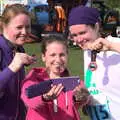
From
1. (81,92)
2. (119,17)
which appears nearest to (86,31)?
(81,92)

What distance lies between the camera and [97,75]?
9.93ft

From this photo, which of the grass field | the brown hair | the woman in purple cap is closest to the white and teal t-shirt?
the woman in purple cap

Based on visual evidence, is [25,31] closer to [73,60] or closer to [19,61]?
[19,61]

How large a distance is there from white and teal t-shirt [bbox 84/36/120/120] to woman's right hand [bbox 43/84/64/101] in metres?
0.31

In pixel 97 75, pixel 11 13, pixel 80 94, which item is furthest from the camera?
pixel 11 13

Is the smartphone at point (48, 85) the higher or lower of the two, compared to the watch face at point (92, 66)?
lower

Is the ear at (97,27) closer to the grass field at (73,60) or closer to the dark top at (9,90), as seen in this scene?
the dark top at (9,90)

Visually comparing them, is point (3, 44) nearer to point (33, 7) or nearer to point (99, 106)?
point (99, 106)

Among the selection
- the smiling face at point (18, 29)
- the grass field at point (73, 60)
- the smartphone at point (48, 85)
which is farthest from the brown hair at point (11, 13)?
the grass field at point (73, 60)

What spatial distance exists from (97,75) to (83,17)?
1.19 ft

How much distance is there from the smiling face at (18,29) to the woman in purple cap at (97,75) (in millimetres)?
330

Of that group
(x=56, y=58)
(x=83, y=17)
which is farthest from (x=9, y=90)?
(x=83, y=17)

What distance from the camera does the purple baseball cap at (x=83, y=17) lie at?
3.05m

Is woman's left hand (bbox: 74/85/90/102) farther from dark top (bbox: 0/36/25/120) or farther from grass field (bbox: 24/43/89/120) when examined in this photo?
grass field (bbox: 24/43/89/120)
